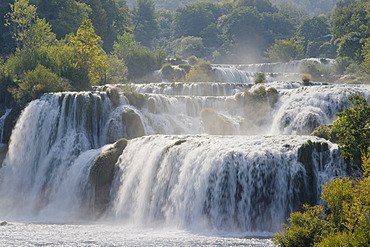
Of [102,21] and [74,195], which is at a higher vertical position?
[102,21]

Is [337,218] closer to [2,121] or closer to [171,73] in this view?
[2,121]

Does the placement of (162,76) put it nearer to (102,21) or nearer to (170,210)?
(102,21)

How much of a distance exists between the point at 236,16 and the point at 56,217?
101337 millimetres

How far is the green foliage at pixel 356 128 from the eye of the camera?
2816 cm

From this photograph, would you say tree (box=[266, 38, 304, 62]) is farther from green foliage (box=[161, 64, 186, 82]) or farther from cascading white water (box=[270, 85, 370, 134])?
cascading white water (box=[270, 85, 370, 134])

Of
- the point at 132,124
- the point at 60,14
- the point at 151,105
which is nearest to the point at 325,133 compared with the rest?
the point at 132,124

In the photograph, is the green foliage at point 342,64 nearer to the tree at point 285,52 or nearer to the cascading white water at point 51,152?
the tree at point 285,52

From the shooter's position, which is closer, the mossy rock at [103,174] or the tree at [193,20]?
the mossy rock at [103,174]

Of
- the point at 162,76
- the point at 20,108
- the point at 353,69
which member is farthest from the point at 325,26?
the point at 20,108

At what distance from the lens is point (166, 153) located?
34938mm

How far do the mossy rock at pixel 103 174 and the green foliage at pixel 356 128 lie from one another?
15.9 metres

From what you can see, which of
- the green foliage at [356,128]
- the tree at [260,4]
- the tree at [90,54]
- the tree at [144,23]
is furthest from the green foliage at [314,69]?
the tree at [260,4]

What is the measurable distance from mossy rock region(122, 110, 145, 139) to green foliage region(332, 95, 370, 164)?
18.8 meters

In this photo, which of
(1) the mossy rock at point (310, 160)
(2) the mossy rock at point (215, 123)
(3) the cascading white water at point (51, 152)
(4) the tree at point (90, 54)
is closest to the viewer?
(1) the mossy rock at point (310, 160)
